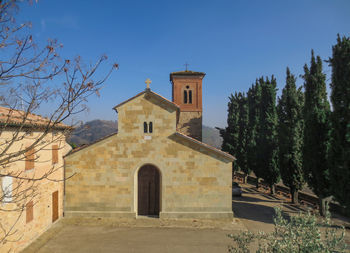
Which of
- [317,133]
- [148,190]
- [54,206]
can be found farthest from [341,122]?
[54,206]

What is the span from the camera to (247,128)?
32.2 m

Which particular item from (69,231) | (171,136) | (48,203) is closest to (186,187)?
(171,136)

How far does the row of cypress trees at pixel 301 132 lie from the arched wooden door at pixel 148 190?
38.0 feet

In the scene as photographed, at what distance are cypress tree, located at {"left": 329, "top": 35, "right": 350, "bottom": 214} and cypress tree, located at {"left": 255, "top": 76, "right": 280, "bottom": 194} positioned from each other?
9294 mm

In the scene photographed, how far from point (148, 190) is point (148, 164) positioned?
2.03m

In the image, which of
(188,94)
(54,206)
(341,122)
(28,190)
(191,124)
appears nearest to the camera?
(28,190)

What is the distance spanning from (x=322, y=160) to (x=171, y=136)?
1108 cm

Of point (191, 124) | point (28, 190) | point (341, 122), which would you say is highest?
point (191, 124)

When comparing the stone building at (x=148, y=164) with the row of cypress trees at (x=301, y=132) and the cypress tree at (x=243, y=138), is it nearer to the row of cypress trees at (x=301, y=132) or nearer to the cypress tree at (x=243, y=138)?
the row of cypress trees at (x=301, y=132)

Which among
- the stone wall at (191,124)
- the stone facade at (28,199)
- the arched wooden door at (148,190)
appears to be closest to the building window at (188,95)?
the stone wall at (191,124)

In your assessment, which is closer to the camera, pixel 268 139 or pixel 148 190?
pixel 148 190

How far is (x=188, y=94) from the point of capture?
94.8 ft

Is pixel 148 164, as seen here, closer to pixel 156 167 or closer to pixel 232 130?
pixel 156 167

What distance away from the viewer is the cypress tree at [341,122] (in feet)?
44.4
